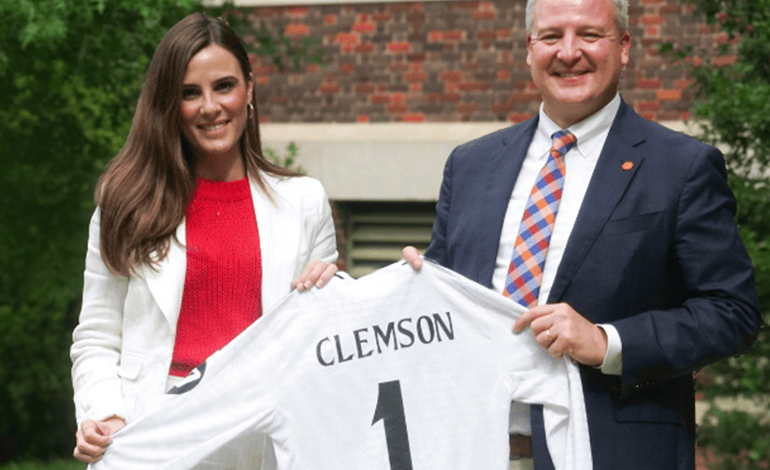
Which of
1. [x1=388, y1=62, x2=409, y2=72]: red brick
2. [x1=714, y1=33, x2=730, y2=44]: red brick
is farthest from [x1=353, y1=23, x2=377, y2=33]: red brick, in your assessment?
[x1=714, y1=33, x2=730, y2=44]: red brick

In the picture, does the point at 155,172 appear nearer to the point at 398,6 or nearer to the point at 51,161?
the point at 51,161

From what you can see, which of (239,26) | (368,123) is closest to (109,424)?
(239,26)

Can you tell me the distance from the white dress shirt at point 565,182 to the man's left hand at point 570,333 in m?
0.13

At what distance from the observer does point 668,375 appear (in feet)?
8.01

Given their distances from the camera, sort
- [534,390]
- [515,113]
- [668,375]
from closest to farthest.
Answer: [668,375], [534,390], [515,113]

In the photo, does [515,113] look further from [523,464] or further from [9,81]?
[523,464]

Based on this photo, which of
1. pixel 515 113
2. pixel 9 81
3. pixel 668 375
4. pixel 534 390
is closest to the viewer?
pixel 668 375

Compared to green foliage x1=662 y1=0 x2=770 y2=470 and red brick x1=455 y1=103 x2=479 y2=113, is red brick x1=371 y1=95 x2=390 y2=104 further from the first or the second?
green foliage x1=662 y1=0 x2=770 y2=470

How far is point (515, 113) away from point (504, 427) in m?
4.91

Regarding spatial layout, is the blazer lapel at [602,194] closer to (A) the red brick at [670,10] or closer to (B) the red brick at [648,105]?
(B) the red brick at [648,105]

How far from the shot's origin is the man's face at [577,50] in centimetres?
257

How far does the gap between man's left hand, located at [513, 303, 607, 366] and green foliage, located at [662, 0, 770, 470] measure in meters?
2.52

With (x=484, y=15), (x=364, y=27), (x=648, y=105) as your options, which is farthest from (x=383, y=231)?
(x=648, y=105)

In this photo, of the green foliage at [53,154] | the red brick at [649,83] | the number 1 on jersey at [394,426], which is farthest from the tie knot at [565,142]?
the red brick at [649,83]
